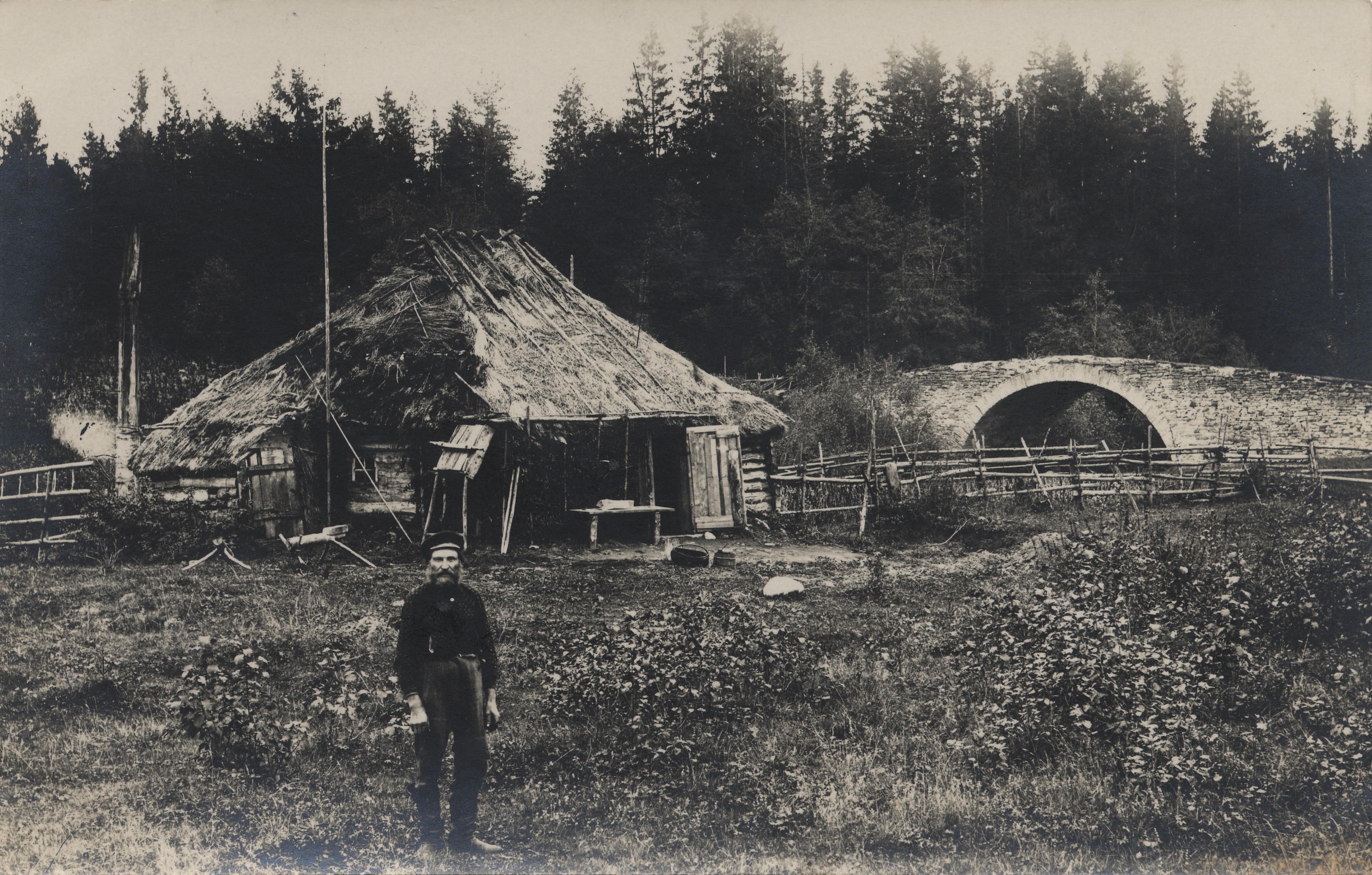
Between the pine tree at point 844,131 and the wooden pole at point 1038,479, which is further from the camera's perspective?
the wooden pole at point 1038,479

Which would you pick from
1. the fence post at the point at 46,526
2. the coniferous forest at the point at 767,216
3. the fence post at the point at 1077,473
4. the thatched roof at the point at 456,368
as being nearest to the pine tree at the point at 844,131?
the coniferous forest at the point at 767,216

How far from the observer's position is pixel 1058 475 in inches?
639

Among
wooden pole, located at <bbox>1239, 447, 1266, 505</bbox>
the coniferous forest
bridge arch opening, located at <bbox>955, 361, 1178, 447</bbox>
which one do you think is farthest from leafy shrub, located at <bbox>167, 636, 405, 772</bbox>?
bridge arch opening, located at <bbox>955, 361, 1178, 447</bbox>

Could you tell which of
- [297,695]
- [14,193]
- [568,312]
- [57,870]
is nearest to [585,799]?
[297,695]

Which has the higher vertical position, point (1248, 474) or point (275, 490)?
point (275, 490)

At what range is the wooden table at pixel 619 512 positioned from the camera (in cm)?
1120

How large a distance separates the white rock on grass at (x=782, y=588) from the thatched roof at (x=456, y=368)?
354 centimetres

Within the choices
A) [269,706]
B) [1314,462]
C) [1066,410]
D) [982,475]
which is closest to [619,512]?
[269,706]

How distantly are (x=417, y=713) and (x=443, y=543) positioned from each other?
2.38 feet

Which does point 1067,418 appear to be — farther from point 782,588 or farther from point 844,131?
point 782,588

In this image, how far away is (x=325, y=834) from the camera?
4.18 meters

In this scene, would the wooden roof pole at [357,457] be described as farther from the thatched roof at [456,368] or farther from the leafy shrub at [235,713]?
the leafy shrub at [235,713]

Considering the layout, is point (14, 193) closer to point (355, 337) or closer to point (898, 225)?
point (355, 337)

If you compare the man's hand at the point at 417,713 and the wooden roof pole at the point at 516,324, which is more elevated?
the wooden roof pole at the point at 516,324
